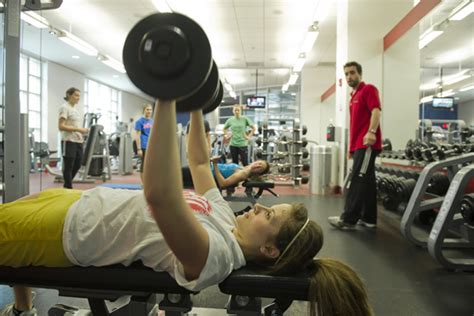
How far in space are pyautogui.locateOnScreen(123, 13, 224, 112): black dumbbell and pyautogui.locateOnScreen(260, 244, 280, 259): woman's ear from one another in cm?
52

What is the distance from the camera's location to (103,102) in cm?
1314

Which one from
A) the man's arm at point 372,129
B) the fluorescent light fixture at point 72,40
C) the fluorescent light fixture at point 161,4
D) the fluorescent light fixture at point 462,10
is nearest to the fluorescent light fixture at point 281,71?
the fluorescent light fixture at point 72,40

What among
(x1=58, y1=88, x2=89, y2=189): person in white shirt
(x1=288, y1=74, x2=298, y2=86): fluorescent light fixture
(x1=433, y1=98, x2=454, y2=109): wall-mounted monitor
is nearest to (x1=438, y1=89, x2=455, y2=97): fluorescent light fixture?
(x1=433, y1=98, x2=454, y2=109): wall-mounted monitor

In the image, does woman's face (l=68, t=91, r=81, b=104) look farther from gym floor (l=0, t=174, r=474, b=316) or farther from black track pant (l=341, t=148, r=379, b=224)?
black track pant (l=341, t=148, r=379, b=224)

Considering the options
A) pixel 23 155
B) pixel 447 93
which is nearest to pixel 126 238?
pixel 23 155

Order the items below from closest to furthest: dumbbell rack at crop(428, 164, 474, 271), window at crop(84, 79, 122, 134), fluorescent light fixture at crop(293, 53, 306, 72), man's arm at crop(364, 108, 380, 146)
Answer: dumbbell rack at crop(428, 164, 474, 271), man's arm at crop(364, 108, 380, 146), fluorescent light fixture at crop(293, 53, 306, 72), window at crop(84, 79, 122, 134)

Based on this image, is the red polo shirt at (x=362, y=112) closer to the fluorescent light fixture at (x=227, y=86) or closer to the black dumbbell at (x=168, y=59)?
the black dumbbell at (x=168, y=59)

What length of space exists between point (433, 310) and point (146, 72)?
166cm

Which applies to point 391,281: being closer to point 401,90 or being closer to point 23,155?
point 23,155

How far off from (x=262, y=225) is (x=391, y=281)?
52.7 inches

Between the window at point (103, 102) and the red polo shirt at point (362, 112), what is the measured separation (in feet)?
33.6

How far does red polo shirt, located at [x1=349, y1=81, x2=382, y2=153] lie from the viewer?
3.06 m

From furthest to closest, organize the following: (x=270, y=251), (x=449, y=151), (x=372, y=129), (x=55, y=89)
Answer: (x=55, y=89), (x=449, y=151), (x=372, y=129), (x=270, y=251)

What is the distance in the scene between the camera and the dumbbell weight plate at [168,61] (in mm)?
622
